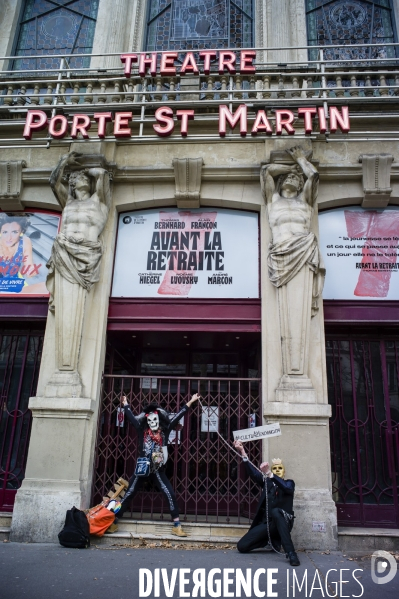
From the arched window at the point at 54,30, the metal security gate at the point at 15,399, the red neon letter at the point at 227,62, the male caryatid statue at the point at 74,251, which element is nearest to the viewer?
the male caryatid statue at the point at 74,251

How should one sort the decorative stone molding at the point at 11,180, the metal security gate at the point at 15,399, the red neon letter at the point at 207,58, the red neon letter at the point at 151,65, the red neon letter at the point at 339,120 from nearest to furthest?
1. the metal security gate at the point at 15,399
2. the red neon letter at the point at 339,120
3. the red neon letter at the point at 151,65
4. the red neon letter at the point at 207,58
5. the decorative stone molding at the point at 11,180

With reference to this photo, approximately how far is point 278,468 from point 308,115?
644 centimetres

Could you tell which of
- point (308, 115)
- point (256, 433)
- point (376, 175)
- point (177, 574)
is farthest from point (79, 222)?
point (177, 574)

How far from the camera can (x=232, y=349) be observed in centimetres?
1066

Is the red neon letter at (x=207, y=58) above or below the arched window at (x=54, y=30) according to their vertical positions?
below

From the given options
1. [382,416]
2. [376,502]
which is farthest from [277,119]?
[376,502]

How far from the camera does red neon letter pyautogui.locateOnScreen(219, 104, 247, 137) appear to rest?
360 inches

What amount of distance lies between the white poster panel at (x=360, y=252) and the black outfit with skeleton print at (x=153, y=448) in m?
3.89

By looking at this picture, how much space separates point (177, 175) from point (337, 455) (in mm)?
6198

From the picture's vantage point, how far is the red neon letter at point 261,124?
30.1 ft

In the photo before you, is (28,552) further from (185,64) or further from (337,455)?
(185,64)

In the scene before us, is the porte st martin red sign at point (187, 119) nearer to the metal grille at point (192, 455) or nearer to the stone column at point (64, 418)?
the stone column at point (64, 418)

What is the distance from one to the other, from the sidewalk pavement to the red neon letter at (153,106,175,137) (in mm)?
7307

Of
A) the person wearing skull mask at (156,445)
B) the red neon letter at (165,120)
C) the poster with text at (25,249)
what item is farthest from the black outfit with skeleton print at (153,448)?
the red neon letter at (165,120)
